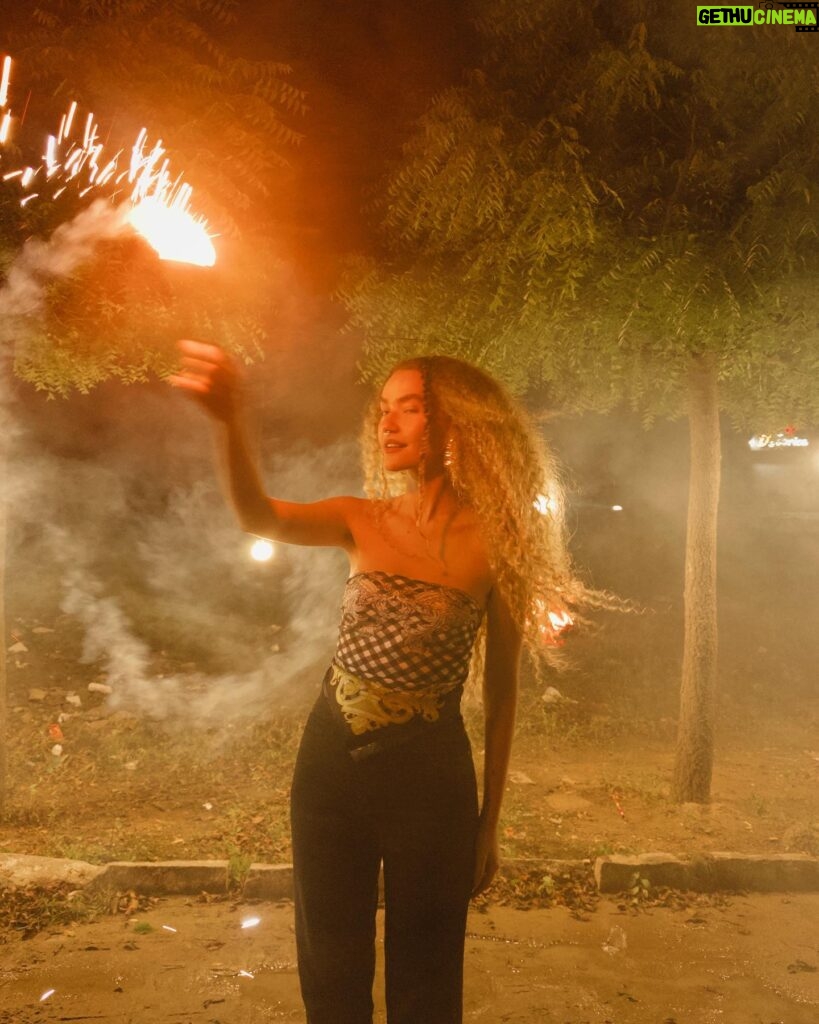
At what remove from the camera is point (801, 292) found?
17.8 feet

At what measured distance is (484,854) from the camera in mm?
2650

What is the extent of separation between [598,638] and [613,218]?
7.87m

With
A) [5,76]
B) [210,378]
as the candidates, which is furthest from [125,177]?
[210,378]

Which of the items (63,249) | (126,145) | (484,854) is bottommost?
(484,854)

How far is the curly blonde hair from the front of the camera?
2.68 meters

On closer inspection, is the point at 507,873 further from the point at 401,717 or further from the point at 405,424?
the point at 405,424

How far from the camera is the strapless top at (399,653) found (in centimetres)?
238

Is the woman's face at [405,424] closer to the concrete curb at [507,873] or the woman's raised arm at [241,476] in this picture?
the woman's raised arm at [241,476]

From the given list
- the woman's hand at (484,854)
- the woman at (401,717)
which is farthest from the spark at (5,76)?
the woman's hand at (484,854)

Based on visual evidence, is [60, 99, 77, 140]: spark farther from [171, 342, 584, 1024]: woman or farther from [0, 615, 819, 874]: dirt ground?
[0, 615, 819, 874]: dirt ground

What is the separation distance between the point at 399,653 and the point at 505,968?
281cm

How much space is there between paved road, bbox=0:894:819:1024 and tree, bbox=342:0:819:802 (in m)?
3.67

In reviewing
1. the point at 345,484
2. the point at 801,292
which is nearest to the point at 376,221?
the point at 801,292

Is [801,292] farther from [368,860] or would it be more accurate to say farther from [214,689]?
[214,689]
